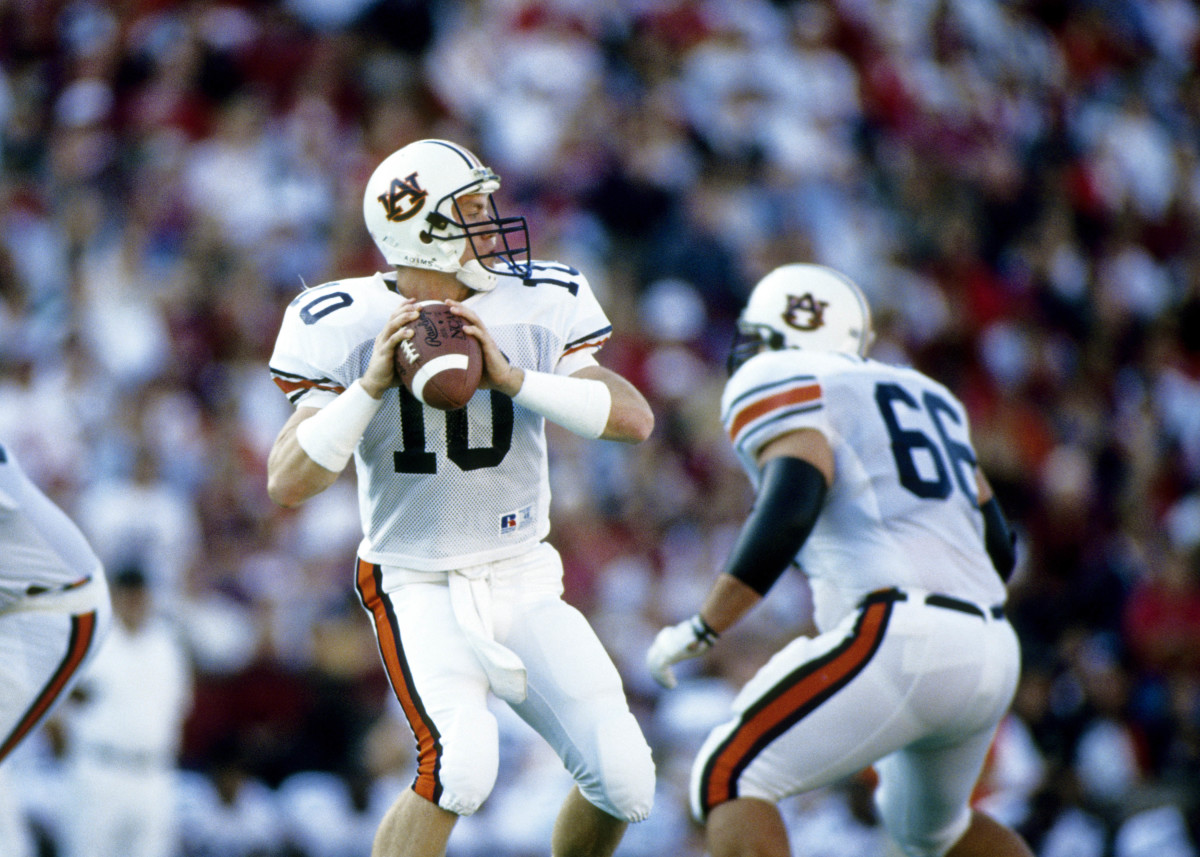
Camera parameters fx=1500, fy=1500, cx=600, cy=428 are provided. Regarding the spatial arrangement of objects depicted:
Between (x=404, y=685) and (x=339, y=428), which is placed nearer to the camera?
(x=339, y=428)

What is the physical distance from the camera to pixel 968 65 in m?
11.2

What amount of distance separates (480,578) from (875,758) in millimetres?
1134

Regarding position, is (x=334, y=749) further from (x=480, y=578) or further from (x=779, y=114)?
(x=779, y=114)

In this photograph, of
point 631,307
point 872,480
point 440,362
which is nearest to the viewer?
point 440,362

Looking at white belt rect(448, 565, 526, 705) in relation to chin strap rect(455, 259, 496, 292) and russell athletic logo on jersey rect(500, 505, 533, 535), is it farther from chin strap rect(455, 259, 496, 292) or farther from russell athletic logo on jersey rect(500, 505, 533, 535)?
chin strap rect(455, 259, 496, 292)

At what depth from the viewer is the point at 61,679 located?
13.3 feet

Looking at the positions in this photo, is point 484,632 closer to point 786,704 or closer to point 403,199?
point 786,704

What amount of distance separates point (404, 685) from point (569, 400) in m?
0.76

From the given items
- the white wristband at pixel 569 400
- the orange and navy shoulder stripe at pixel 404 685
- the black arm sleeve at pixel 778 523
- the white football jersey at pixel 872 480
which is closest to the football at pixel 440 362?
the white wristband at pixel 569 400

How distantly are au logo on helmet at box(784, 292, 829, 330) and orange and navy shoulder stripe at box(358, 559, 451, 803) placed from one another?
1481 mm

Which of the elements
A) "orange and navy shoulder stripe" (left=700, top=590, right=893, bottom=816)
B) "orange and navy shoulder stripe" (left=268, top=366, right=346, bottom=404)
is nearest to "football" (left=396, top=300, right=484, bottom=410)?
"orange and navy shoulder stripe" (left=268, top=366, right=346, bottom=404)

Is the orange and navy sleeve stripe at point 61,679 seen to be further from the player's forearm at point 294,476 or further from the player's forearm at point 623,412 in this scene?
the player's forearm at point 623,412

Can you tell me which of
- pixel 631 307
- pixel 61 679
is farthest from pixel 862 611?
pixel 631 307

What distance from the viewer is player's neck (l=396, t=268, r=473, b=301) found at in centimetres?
359
